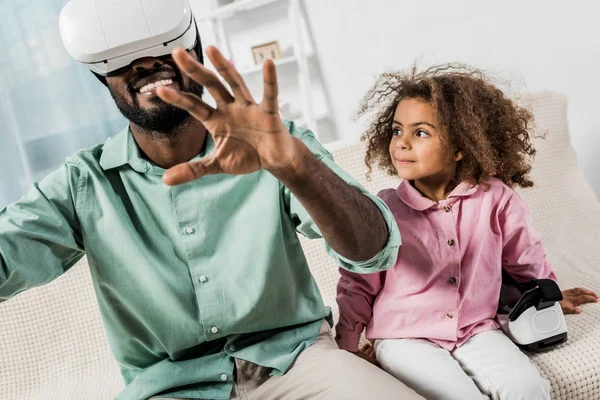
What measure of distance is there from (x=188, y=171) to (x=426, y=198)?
763 mm

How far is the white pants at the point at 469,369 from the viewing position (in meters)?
1.22

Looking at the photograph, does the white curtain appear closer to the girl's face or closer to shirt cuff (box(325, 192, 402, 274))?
the girl's face

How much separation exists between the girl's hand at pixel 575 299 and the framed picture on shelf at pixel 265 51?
6.71ft

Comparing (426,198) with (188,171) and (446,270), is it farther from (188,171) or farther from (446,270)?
(188,171)

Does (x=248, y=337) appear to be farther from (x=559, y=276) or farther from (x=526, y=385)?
(x=559, y=276)

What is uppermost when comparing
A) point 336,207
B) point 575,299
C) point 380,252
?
point 336,207

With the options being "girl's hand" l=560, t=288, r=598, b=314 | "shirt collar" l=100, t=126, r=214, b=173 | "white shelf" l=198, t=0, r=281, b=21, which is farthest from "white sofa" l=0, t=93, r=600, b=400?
"white shelf" l=198, t=0, r=281, b=21

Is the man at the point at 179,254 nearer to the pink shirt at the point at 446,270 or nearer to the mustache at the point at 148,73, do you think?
the mustache at the point at 148,73

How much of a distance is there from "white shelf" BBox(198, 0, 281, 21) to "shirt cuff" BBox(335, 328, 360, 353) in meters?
2.11

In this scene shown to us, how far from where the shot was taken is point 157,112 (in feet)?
3.89

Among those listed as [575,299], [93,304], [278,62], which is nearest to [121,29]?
[93,304]

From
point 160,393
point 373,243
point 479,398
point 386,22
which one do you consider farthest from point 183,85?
point 386,22

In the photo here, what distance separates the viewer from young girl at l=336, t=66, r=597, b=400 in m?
1.38

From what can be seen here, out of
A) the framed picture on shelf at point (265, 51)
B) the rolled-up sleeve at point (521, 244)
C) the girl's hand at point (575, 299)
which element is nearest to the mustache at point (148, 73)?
the rolled-up sleeve at point (521, 244)
